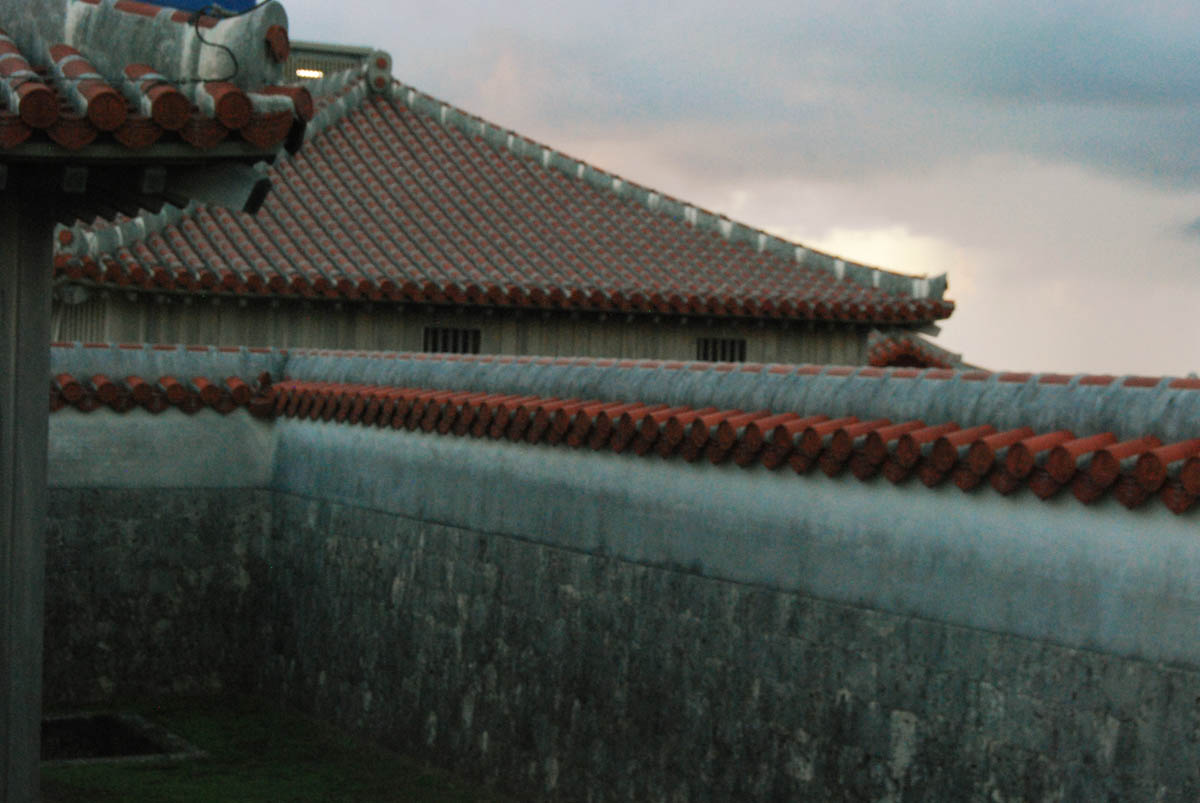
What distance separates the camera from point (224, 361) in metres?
16.3

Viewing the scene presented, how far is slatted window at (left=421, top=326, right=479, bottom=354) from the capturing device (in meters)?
20.3

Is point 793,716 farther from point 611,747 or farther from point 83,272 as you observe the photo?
point 83,272

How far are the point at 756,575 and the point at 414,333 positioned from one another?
10.7 metres

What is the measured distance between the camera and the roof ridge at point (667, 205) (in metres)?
22.8

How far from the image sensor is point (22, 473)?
Result: 7793 mm

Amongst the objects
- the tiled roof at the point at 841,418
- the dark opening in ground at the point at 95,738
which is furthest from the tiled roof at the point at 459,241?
the dark opening in ground at the point at 95,738

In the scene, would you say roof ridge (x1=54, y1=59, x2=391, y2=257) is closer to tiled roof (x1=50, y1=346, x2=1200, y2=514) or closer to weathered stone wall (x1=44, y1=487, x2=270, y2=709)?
weathered stone wall (x1=44, y1=487, x2=270, y2=709)

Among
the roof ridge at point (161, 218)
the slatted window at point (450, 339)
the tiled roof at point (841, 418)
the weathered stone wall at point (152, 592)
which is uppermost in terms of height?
the roof ridge at point (161, 218)

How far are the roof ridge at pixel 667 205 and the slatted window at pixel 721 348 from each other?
1.89m

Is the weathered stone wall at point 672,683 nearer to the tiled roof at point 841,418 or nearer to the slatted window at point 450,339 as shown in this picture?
the tiled roof at point 841,418

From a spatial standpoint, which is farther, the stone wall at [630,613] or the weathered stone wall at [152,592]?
the weathered stone wall at [152,592]

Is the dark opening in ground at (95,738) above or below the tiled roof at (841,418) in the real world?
below

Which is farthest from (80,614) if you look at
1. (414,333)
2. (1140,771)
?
(1140,771)

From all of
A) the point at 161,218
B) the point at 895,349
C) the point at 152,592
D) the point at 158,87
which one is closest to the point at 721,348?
the point at 895,349
